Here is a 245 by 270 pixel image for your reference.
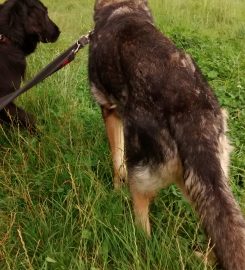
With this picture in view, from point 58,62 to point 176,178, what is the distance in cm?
145

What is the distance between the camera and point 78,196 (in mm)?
2607

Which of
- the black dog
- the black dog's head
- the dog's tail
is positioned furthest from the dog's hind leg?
the black dog's head

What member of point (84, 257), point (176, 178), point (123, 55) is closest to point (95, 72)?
point (123, 55)

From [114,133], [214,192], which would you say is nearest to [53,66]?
[114,133]

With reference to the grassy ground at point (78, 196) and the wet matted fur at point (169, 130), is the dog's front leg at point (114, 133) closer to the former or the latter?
the grassy ground at point (78, 196)

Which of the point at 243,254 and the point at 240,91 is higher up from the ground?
the point at 243,254

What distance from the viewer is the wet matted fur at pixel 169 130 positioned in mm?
1889

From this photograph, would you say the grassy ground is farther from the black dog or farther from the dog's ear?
the dog's ear

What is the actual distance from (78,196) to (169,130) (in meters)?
0.76

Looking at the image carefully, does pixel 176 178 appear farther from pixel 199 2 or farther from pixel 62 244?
pixel 199 2

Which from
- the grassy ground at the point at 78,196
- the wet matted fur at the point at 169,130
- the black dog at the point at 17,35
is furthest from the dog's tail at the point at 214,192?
the black dog at the point at 17,35

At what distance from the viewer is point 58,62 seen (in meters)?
3.21

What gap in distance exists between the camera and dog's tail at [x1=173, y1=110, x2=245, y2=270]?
5.85 feet

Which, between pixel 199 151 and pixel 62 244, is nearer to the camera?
pixel 199 151
